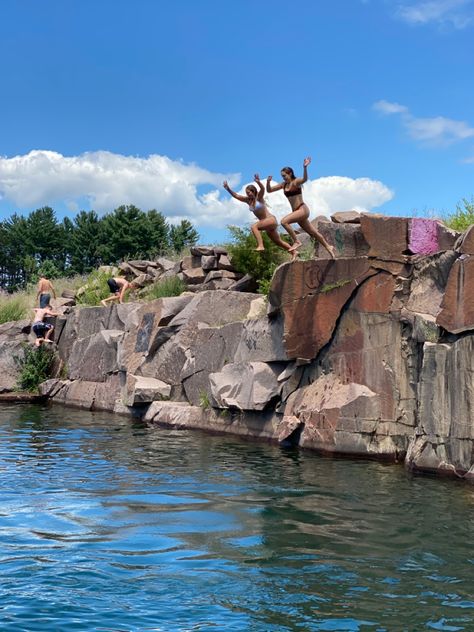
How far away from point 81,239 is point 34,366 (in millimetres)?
27928

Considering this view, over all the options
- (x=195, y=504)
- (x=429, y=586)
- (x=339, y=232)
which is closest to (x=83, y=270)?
(x=339, y=232)

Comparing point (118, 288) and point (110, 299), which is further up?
point (118, 288)

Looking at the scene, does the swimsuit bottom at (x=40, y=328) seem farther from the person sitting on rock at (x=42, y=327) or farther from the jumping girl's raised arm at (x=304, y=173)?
the jumping girl's raised arm at (x=304, y=173)

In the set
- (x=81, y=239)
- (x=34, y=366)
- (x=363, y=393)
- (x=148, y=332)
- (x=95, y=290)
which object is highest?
(x=81, y=239)

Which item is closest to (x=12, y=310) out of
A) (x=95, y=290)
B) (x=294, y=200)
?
(x=95, y=290)

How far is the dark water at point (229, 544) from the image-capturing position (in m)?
4.94

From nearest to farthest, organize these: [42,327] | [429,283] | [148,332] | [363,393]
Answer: [429,283] → [363,393] → [148,332] → [42,327]

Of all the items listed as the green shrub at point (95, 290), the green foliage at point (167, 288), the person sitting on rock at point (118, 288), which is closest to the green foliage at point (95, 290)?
the green shrub at point (95, 290)

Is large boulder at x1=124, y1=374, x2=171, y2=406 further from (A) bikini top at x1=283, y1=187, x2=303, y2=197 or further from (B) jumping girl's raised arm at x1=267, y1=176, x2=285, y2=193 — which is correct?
(A) bikini top at x1=283, y1=187, x2=303, y2=197

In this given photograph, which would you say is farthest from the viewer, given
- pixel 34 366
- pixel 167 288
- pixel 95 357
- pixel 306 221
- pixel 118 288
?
pixel 118 288

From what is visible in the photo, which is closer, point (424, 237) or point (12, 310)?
point (424, 237)

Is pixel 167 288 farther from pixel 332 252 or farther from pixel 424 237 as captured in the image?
pixel 424 237

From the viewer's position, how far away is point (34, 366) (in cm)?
2005

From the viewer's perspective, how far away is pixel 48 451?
11539mm
